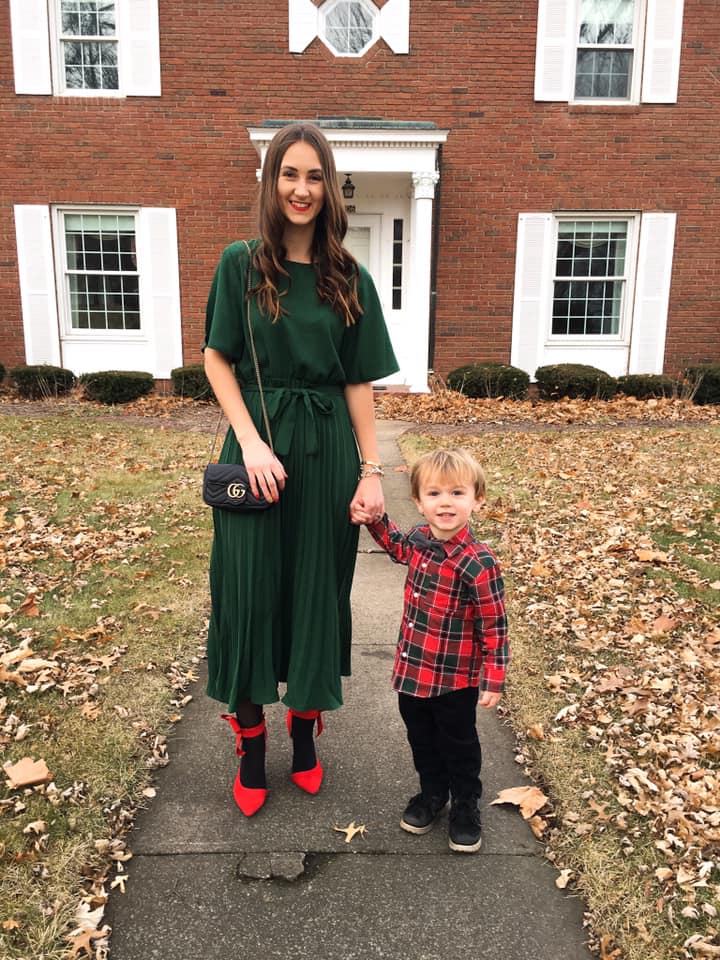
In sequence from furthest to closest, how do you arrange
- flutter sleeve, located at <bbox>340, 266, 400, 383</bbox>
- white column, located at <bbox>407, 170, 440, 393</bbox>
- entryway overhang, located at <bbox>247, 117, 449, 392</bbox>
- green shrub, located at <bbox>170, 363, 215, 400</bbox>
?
green shrub, located at <bbox>170, 363, 215, 400</bbox>, white column, located at <bbox>407, 170, 440, 393</bbox>, entryway overhang, located at <bbox>247, 117, 449, 392</bbox>, flutter sleeve, located at <bbox>340, 266, 400, 383</bbox>

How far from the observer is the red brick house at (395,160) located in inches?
435

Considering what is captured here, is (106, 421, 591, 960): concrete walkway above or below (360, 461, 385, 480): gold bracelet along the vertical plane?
below

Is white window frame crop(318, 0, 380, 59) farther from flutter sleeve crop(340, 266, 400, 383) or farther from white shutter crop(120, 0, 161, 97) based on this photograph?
flutter sleeve crop(340, 266, 400, 383)

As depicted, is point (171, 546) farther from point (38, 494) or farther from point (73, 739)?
point (73, 739)

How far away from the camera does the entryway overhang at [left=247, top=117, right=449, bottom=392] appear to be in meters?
10.5

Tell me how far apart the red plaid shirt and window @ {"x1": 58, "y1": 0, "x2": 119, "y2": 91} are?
38.1 feet

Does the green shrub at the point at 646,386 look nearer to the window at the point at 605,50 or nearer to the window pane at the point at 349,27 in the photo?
the window at the point at 605,50

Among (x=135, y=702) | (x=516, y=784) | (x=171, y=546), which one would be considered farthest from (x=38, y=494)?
(x=516, y=784)

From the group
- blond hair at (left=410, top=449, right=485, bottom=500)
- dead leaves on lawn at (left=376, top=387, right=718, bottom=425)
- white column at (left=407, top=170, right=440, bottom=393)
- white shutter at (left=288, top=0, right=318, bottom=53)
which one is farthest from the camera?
white shutter at (left=288, top=0, right=318, bottom=53)

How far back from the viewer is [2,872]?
216cm

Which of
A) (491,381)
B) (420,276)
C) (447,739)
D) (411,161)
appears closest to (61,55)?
(411,161)

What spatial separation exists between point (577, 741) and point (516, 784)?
38 cm

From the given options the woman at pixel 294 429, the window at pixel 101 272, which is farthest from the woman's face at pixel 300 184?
the window at pixel 101 272

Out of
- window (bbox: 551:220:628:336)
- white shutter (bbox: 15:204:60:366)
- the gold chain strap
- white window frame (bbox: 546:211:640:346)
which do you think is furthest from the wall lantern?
the gold chain strap
